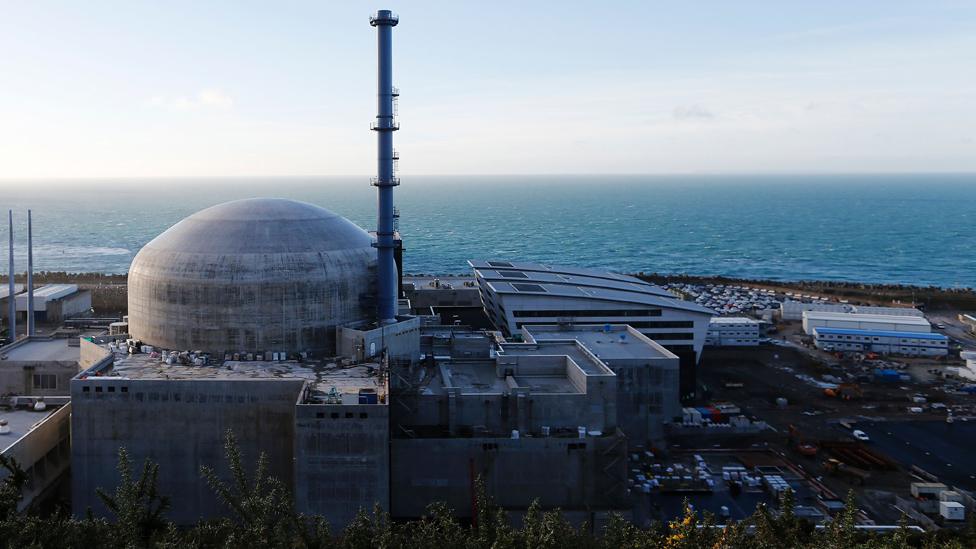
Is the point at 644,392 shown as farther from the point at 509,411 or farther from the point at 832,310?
the point at 832,310

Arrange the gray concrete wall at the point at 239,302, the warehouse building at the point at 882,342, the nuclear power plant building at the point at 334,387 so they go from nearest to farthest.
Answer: the nuclear power plant building at the point at 334,387, the gray concrete wall at the point at 239,302, the warehouse building at the point at 882,342

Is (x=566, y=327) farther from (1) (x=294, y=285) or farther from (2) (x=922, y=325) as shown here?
(2) (x=922, y=325)

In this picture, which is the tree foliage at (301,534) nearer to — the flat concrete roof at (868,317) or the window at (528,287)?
the window at (528,287)

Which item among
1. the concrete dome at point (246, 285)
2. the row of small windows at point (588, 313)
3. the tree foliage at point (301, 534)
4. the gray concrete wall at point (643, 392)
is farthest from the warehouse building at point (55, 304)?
the tree foliage at point (301, 534)

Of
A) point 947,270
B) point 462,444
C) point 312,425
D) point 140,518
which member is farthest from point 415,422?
point 947,270

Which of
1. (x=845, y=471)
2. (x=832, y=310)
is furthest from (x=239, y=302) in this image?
(x=832, y=310)

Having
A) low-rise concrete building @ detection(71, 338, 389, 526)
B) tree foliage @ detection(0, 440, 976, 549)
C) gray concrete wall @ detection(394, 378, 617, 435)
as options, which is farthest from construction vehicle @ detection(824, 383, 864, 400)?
tree foliage @ detection(0, 440, 976, 549)
